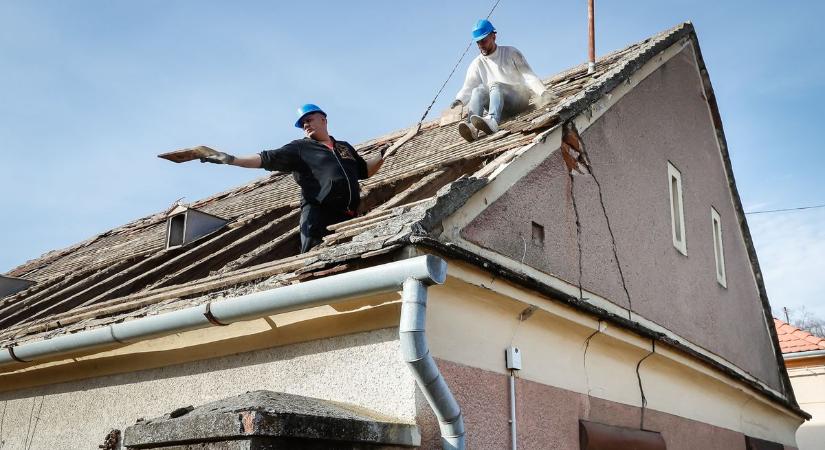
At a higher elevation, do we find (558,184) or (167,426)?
(558,184)

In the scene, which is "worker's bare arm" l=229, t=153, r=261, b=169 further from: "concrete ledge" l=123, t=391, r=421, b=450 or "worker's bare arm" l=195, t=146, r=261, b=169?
"concrete ledge" l=123, t=391, r=421, b=450

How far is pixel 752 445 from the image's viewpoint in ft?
30.0

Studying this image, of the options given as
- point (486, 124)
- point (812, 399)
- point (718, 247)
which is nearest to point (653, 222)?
point (486, 124)

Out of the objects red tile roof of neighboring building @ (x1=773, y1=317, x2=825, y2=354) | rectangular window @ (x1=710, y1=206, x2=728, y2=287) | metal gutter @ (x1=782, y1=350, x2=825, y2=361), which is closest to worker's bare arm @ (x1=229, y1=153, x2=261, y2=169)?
rectangular window @ (x1=710, y1=206, x2=728, y2=287)

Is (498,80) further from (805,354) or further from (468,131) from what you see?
(805,354)

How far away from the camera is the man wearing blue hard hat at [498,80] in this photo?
8039 mm

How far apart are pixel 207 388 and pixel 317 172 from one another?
5.66 ft

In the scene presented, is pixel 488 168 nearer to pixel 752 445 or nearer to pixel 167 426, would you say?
pixel 167 426

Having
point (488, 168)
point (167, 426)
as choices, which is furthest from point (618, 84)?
point (167, 426)

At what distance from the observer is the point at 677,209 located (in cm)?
894

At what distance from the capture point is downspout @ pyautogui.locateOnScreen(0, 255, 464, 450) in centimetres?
406

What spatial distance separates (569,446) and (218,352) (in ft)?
8.16

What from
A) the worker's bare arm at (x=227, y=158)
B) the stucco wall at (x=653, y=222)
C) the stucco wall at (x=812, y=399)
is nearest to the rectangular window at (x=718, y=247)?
the stucco wall at (x=653, y=222)

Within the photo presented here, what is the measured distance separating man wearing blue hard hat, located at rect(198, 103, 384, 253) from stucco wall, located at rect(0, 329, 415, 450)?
1.03 metres
